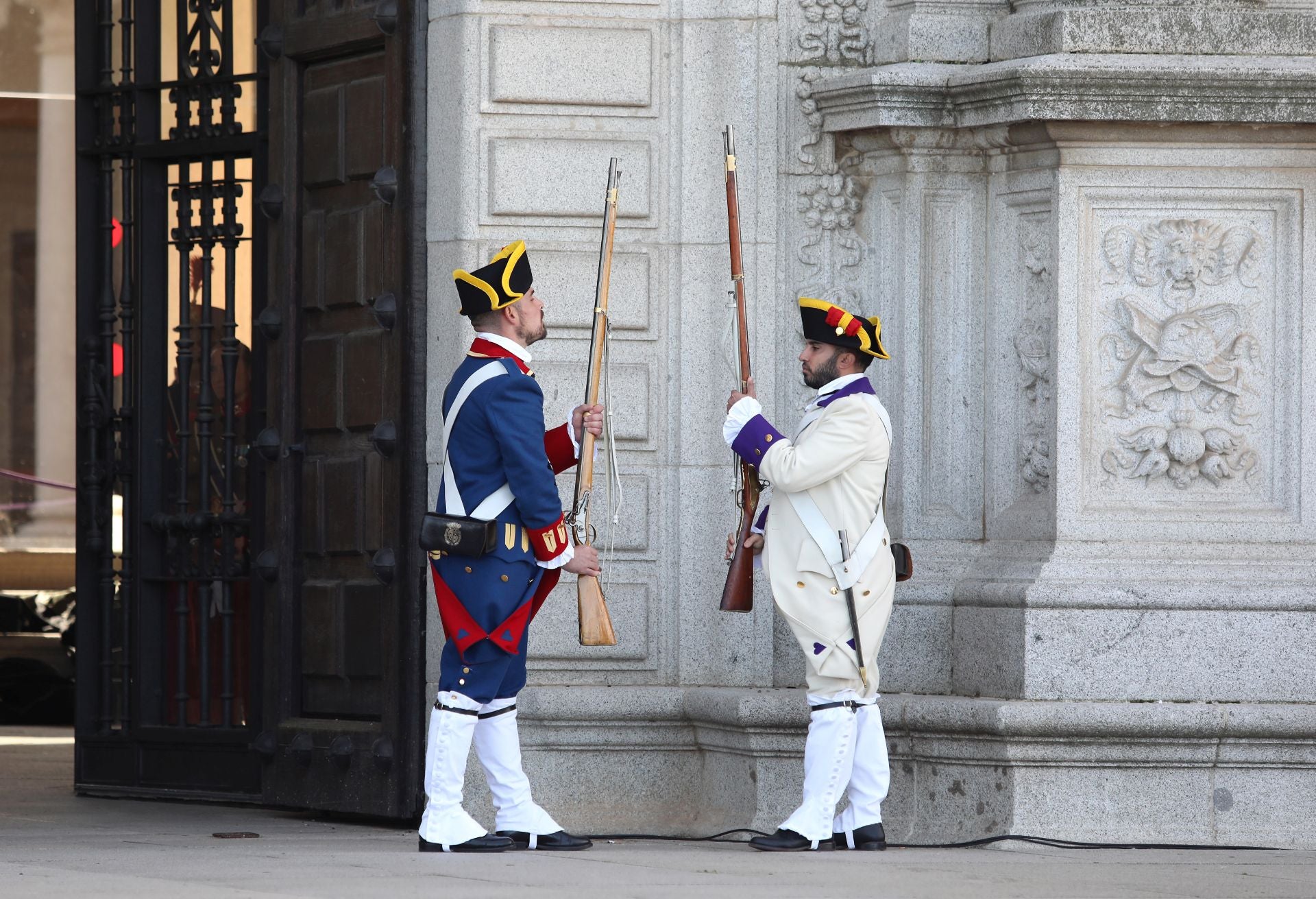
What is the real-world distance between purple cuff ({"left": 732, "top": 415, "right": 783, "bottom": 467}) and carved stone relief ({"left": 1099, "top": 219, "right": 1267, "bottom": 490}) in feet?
4.38

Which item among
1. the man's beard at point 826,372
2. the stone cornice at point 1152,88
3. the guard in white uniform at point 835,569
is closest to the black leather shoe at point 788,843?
the guard in white uniform at point 835,569

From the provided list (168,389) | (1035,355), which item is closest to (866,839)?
(1035,355)

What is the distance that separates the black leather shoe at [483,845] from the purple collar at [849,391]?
1815 mm

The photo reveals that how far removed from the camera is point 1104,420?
350 inches

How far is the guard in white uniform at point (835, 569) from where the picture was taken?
8266mm

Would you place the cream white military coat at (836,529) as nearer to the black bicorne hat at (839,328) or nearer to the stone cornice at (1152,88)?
the black bicorne hat at (839,328)

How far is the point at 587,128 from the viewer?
30.5 ft

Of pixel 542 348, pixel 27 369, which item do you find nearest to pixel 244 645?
pixel 542 348

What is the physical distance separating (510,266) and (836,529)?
55.4 inches

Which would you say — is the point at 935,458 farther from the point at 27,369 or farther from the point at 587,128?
the point at 27,369

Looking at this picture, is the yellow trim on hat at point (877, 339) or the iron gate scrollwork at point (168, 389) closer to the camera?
the yellow trim on hat at point (877, 339)

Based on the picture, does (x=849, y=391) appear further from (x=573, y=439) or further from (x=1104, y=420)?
(x=1104, y=420)

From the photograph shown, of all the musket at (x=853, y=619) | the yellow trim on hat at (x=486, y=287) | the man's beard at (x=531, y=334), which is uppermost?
the yellow trim on hat at (x=486, y=287)

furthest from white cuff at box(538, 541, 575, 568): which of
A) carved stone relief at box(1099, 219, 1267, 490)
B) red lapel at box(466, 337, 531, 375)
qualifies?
carved stone relief at box(1099, 219, 1267, 490)
